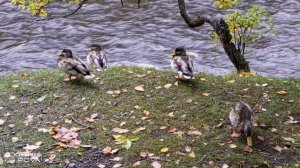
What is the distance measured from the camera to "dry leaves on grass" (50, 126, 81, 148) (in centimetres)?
725

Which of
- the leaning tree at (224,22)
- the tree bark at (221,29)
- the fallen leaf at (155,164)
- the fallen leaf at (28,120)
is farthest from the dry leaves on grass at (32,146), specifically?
the tree bark at (221,29)

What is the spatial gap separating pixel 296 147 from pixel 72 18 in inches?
493

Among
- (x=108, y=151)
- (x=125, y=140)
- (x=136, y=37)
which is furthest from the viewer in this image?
(x=136, y=37)

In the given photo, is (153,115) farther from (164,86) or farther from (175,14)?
(175,14)

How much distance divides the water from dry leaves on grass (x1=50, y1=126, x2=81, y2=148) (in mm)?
5773

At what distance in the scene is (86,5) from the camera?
19.0 m

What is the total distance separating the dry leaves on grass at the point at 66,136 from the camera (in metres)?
7.25

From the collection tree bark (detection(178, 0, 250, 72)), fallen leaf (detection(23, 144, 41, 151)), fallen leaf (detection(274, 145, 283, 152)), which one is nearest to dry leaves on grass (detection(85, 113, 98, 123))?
fallen leaf (detection(23, 144, 41, 151))

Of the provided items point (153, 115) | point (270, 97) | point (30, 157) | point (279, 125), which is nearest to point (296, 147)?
point (279, 125)

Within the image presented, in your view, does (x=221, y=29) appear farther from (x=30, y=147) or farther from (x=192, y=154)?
(x=30, y=147)

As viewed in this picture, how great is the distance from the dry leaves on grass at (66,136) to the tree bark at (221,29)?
353cm

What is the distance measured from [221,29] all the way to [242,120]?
10.0 feet

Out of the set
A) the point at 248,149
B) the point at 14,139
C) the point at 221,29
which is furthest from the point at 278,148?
the point at 14,139

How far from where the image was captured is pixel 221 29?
9.84m
